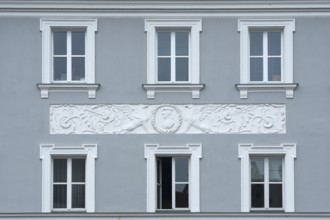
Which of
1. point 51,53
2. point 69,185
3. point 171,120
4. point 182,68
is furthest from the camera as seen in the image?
point 182,68

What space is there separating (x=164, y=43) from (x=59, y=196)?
4.65 m

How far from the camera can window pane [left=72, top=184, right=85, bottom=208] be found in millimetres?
23750

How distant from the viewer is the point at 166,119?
23.5 meters

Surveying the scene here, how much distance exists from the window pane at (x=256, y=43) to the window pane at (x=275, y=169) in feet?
8.89

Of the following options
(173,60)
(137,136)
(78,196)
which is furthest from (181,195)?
(173,60)

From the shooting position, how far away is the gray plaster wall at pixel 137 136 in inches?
925

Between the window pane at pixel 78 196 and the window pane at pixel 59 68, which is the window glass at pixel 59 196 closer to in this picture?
the window pane at pixel 78 196

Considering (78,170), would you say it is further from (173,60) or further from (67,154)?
(173,60)

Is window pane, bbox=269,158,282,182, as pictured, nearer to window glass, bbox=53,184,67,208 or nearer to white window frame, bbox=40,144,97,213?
white window frame, bbox=40,144,97,213

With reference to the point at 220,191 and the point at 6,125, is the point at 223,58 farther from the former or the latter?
the point at 6,125

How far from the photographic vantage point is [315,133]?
77.2 ft

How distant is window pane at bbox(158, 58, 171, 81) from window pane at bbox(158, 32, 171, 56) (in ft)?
0.58

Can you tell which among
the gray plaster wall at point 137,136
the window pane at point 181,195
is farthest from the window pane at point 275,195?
the window pane at point 181,195

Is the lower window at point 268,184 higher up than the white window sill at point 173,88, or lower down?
lower down
